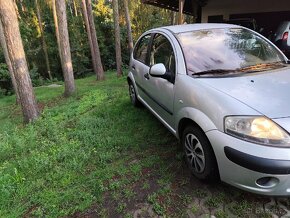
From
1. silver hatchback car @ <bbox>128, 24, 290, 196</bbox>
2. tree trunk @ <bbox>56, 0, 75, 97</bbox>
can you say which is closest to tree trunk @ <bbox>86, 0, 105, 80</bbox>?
tree trunk @ <bbox>56, 0, 75, 97</bbox>

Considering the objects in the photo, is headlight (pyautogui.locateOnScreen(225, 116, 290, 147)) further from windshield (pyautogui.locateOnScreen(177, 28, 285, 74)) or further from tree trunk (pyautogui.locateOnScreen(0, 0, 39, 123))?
tree trunk (pyautogui.locateOnScreen(0, 0, 39, 123))

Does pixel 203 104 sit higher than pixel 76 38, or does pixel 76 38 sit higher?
pixel 203 104

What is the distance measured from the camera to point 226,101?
2.70 m

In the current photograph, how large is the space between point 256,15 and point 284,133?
471 inches

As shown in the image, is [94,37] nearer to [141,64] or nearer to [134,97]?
[134,97]

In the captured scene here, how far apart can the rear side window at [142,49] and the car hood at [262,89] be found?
1961mm

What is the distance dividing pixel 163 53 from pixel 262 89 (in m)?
1.68

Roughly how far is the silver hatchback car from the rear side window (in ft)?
0.70

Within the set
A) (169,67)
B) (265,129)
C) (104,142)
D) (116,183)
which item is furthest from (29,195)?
(265,129)

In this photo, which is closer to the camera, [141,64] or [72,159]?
[72,159]

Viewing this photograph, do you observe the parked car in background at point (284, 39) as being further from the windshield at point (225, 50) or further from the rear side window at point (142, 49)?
the rear side window at point (142, 49)

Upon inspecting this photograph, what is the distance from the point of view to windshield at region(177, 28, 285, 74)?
353cm

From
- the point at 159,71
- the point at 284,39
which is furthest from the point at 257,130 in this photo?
the point at 284,39

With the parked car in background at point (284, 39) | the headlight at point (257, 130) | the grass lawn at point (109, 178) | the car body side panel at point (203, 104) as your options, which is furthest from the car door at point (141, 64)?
the parked car in background at point (284, 39)
